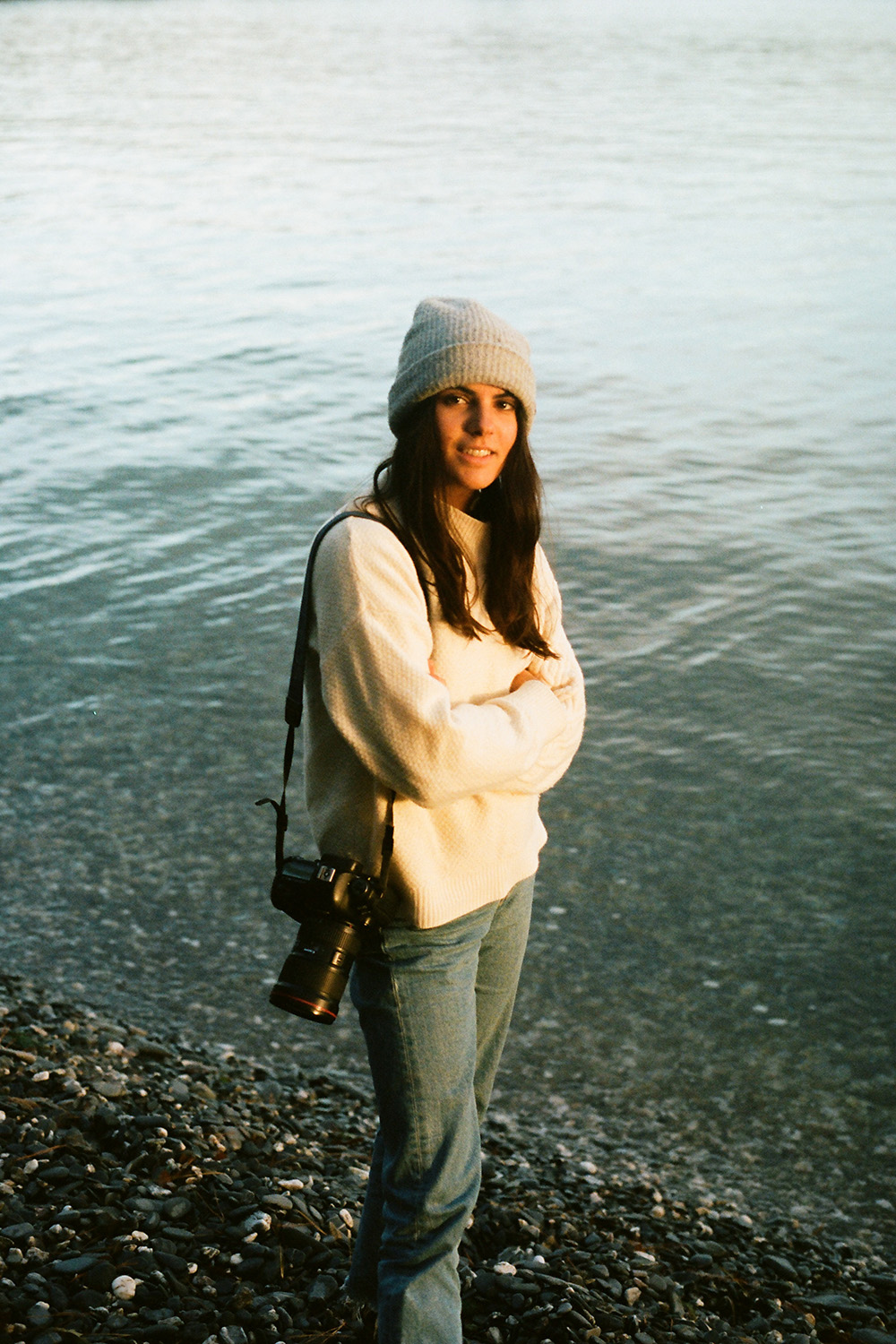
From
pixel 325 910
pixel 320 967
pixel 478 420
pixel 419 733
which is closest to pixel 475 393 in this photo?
pixel 478 420

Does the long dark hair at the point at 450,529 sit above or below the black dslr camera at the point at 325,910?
above

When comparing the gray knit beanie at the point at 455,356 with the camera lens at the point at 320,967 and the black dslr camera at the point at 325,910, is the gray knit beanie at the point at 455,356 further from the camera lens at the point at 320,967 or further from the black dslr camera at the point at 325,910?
the camera lens at the point at 320,967

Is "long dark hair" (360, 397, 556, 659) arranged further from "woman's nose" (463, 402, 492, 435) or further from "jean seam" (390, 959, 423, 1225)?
"jean seam" (390, 959, 423, 1225)

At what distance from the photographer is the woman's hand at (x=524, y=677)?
3182mm

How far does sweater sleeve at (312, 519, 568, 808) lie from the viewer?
8.84ft

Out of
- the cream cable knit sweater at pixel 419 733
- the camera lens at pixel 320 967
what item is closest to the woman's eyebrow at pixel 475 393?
the cream cable knit sweater at pixel 419 733

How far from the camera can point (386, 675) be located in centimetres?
270

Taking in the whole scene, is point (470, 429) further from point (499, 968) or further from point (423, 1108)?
point (423, 1108)

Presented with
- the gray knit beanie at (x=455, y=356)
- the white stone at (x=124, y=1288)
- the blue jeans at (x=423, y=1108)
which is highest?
the gray knit beanie at (x=455, y=356)

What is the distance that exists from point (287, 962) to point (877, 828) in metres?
5.12

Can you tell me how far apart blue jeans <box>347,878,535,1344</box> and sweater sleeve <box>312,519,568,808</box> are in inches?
13.7

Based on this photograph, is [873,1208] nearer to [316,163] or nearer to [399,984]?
[399,984]

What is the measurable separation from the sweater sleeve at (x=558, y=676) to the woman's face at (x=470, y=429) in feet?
1.13

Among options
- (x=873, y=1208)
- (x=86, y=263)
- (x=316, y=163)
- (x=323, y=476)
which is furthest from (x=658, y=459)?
(x=316, y=163)
